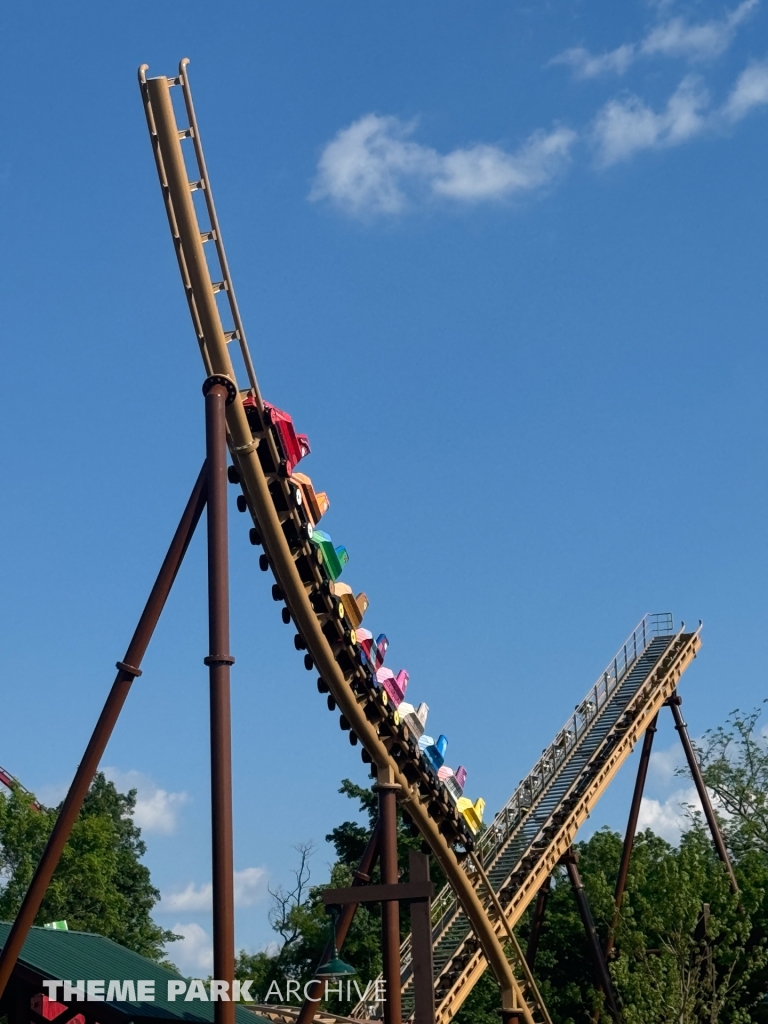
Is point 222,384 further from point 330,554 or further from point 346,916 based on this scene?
point 346,916

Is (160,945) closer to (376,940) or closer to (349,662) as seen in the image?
(376,940)

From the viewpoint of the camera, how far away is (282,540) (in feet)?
41.9

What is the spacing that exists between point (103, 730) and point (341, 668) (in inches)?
121

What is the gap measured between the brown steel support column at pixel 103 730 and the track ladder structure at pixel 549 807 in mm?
7675

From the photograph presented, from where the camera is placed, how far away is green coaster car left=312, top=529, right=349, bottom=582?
13.3 meters

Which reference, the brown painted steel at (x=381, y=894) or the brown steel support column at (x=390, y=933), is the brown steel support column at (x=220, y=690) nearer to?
the brown painted steel at (x=381, y=894)

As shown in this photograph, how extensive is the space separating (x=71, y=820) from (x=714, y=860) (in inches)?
1037

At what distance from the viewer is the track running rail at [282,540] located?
1111cm

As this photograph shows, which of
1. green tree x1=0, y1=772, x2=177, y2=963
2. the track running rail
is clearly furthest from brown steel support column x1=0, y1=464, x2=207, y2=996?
green tree x1=0, y1=772, x2=177, y2=963

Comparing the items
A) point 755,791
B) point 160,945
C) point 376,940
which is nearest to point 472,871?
point 376,940

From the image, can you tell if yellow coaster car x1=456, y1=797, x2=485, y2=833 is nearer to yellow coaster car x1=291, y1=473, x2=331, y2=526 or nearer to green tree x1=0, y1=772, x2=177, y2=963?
yellow coaster car x1=291, y1=473, x2=331, y2=526

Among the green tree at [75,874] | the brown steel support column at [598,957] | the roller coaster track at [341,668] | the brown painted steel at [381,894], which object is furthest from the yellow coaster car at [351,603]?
the green tree at [75,874]

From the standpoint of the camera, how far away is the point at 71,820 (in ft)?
38.2

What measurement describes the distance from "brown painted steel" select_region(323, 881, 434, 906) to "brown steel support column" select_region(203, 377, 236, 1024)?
1314 mm
